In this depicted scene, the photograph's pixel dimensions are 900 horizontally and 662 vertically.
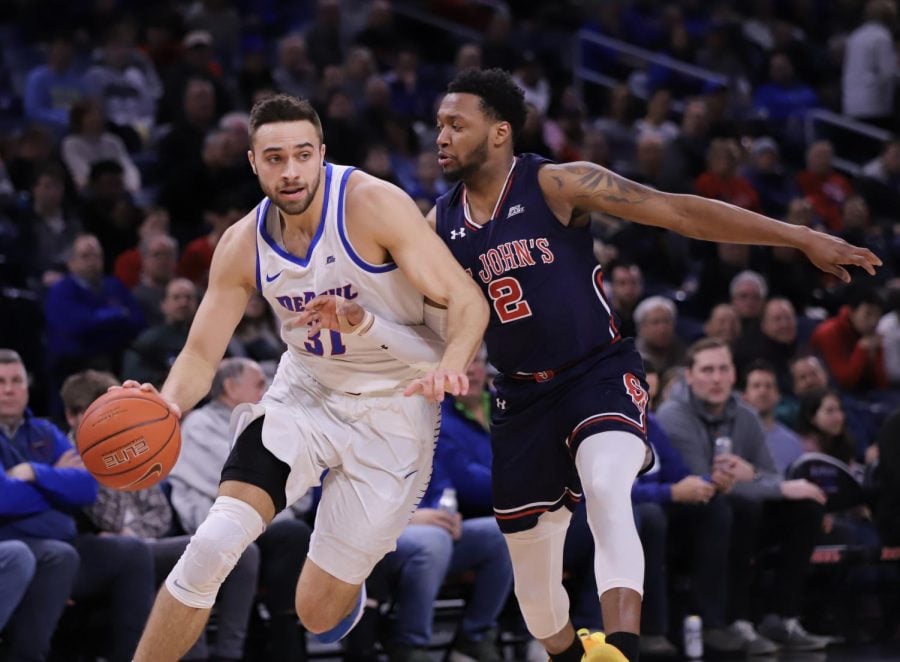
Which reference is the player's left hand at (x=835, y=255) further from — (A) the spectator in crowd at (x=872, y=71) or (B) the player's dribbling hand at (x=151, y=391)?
(A) the spectator in crowd at (x=872, y=71)

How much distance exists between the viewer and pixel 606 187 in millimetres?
5035

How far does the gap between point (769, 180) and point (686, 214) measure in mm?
8913

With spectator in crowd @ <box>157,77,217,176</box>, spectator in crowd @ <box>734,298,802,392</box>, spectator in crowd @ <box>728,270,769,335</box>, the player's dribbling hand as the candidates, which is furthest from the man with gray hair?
spectator in crowd @ <box>728,270,769,335</box>

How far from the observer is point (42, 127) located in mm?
10680

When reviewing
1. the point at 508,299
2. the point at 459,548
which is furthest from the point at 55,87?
the point at 508,299

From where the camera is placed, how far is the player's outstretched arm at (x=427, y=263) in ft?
15.9

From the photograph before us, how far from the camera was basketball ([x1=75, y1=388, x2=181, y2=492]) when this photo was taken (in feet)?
15.4

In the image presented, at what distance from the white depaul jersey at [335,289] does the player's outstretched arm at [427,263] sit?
10 centimetres

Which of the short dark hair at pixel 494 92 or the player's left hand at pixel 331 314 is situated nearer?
the player's left hand at pixel 331 314

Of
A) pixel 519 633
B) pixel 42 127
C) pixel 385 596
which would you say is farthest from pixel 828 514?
pixel 42 127

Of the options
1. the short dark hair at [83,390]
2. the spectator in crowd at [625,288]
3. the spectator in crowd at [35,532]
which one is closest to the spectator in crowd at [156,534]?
the short dark hair at [83,390]

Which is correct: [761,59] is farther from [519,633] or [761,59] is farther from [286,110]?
[286,110]

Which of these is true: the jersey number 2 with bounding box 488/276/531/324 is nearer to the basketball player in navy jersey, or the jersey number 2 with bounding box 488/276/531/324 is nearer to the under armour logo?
the basketball player in navy jersey

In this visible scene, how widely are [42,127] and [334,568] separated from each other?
6.63 meters
